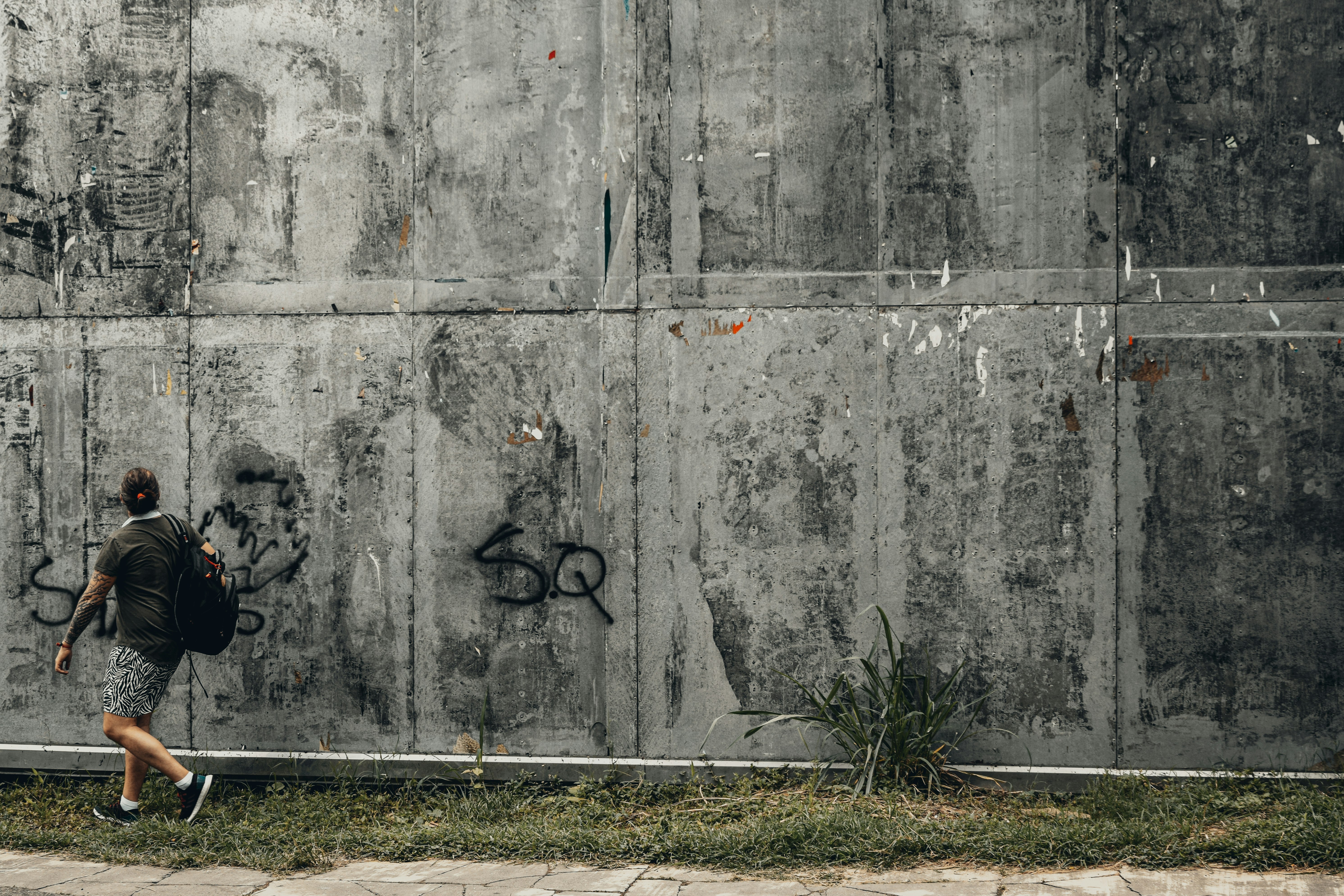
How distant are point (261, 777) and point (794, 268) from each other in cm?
396

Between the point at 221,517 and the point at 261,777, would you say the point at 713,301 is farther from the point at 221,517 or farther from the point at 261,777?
the point at 261,777

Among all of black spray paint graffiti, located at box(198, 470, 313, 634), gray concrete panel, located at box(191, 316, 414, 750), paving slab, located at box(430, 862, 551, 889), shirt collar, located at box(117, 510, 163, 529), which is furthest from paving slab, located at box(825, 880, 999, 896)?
shirt collar, located at box(117, 510, 163, 529)

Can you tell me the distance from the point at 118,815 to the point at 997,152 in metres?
5.56

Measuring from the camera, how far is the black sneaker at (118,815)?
15.3 feet

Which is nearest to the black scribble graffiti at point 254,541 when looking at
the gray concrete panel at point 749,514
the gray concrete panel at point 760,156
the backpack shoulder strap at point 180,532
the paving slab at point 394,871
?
the backpack shoulder strap at point 180,532

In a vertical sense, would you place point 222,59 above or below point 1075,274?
above

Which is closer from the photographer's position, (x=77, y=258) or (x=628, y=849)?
(x=628, y=849)

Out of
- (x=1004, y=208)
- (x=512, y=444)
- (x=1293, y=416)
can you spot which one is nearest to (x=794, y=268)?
(x=1004, y=208)

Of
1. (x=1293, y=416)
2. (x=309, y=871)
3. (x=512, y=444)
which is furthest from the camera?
(x=512, y=444)

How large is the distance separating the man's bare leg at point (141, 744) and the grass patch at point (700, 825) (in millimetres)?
242

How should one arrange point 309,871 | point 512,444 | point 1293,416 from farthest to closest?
point 512,444, point 1293,416, point 309,871

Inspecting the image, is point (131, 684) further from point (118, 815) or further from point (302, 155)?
point (302, 155)

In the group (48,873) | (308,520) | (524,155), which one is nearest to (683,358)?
(524,155)

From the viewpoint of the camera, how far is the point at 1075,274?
16.4 ft
